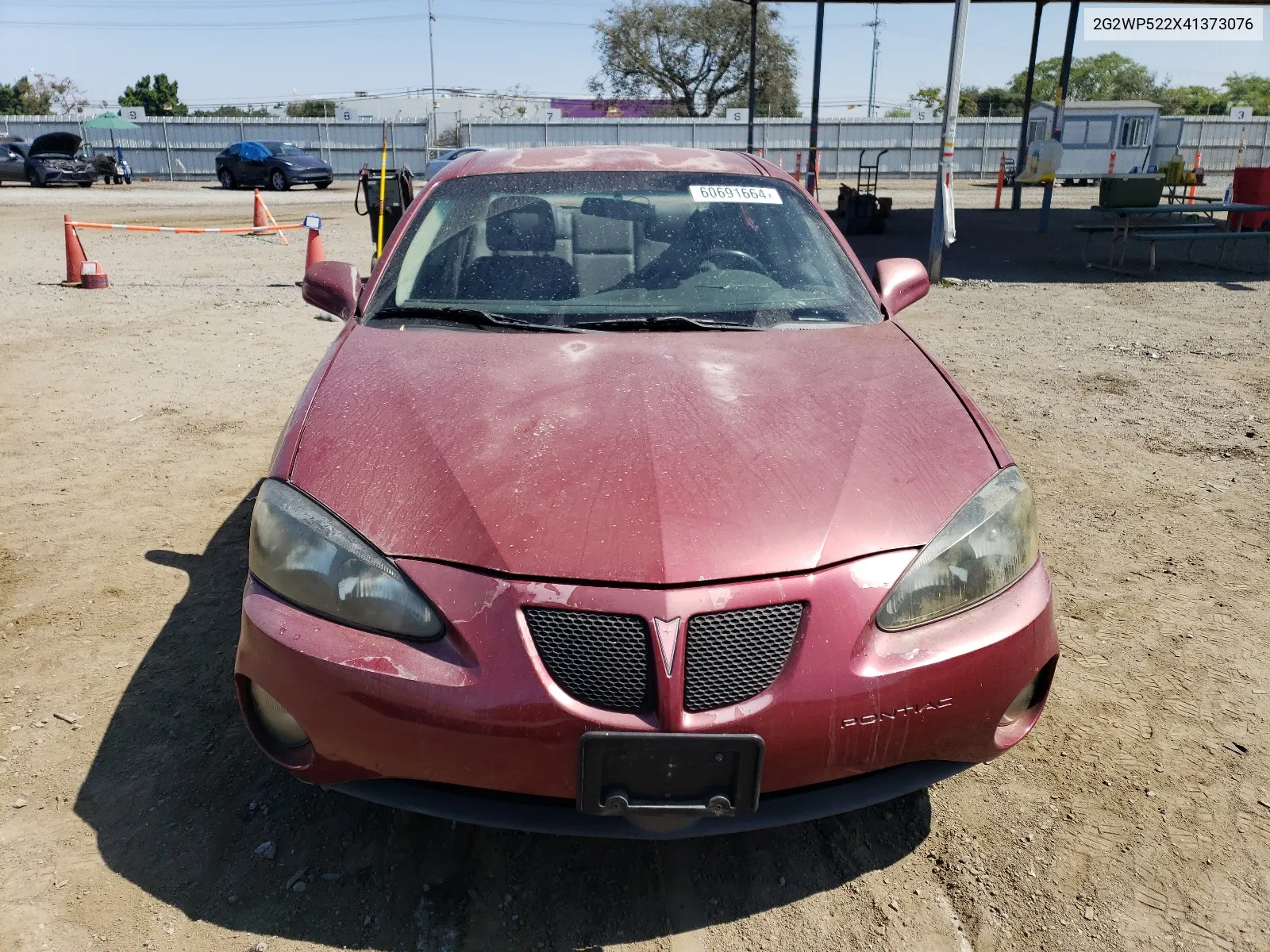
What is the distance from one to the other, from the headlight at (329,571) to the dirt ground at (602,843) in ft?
2.26

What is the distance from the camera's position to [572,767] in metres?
1.84

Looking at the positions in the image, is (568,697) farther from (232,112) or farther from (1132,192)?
(232,112)

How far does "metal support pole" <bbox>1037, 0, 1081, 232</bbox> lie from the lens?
56.4 feet

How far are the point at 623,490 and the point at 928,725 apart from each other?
2.60 ft

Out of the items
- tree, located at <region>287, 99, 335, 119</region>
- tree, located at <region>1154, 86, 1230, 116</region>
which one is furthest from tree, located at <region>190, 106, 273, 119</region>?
tree, located at <region>1154, 86, 1230, 116</region>

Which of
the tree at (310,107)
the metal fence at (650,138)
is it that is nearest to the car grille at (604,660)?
the metal fence at (650,138)

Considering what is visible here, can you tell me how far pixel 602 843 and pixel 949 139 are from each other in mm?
10695

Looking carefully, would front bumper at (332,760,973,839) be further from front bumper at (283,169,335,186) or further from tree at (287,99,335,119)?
tree at (287,99,335,119)

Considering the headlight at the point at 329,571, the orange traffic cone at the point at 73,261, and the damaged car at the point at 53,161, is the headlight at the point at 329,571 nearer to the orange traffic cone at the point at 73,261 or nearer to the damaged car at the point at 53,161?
the orange traffic cone at the point at 73,261

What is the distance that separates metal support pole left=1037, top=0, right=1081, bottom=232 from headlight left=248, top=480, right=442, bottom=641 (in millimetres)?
17010

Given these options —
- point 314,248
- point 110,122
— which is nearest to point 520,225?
point 314,248

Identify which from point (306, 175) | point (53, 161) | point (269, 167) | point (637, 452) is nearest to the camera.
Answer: point (637, 452)

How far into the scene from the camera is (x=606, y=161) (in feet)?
11.8

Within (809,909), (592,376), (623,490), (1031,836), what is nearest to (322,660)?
(623,490)
